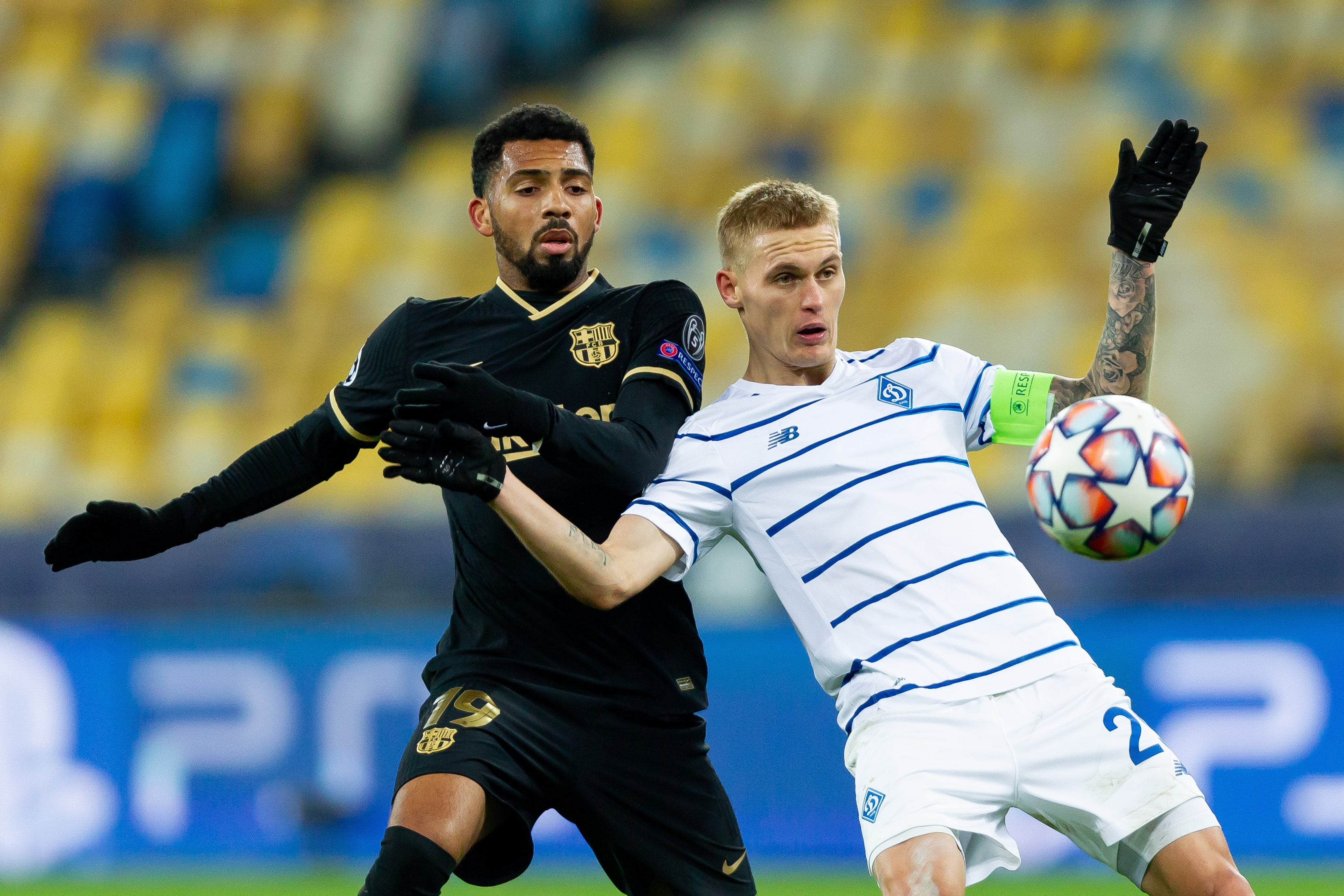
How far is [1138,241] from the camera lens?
385 centimetres

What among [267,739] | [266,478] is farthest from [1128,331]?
[267,739]

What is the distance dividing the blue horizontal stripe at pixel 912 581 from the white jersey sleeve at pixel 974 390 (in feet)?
1.16

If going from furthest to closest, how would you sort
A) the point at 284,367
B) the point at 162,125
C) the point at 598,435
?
the point at 162,125 < the point at 284,367 < the point at 598,435

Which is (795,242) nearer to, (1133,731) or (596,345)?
(596,345)

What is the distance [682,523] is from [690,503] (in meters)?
0.06

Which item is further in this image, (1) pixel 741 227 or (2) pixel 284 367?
(2) pixel 284 367

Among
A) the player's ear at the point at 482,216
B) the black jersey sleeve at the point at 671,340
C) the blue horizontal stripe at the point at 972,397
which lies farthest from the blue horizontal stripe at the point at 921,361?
the player's ear at the point at 482,216

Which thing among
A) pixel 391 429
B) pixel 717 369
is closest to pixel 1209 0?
pixel 717 369

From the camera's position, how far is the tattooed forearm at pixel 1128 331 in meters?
3.89

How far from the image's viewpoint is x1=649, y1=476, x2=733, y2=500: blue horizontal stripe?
12.9 feet

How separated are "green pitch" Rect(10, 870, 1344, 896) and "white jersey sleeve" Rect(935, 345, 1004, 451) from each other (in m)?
3.84

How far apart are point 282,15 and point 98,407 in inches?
163

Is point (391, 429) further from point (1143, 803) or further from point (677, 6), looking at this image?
point (677, 6)

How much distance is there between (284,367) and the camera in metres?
11.5
